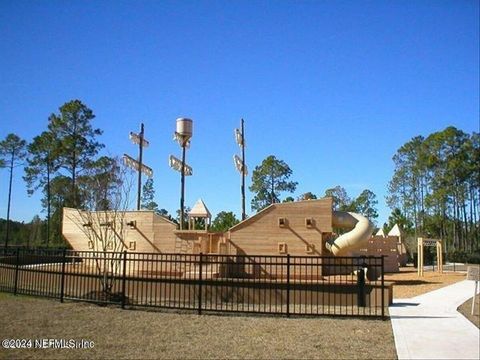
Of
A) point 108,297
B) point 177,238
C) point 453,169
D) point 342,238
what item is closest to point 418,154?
point 453,169

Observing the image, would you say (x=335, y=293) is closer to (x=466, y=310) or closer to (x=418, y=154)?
(x=466, y=310)

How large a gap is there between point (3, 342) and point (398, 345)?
7.38m

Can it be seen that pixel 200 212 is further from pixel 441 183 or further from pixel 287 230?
pixel 441 183

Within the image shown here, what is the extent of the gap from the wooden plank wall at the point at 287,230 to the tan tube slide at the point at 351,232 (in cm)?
224

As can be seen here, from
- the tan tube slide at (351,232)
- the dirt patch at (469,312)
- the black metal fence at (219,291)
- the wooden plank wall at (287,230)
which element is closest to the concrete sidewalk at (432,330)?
the dirt patch at (469,312)

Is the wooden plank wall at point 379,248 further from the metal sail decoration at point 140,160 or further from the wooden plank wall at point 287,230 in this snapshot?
the metal sail decoration at point 140,160

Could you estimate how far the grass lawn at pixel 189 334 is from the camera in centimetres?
841

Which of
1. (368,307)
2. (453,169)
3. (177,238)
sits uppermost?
(453,169)

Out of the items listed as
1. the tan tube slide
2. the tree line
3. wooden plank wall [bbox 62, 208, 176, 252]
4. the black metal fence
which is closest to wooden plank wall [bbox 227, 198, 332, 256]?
the tan tube slide

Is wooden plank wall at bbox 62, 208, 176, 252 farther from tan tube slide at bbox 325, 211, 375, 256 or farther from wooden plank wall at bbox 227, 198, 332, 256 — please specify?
tan tube slide at bbox 325, 211, 375, 256

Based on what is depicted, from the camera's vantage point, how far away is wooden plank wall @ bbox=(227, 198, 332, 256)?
73.2 ft

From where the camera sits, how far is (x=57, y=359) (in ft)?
26.0

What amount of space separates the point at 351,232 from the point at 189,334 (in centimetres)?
1607

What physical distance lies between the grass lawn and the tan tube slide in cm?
1284
